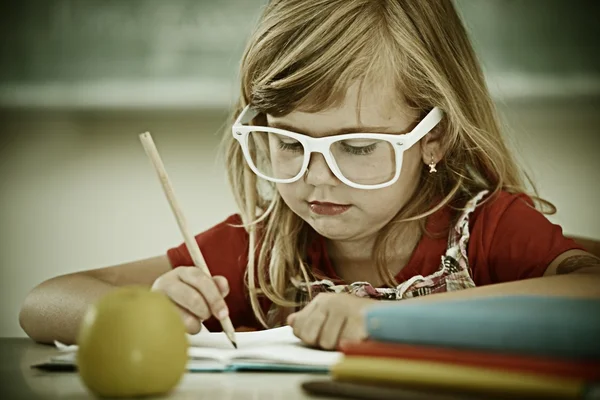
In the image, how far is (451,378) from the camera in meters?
0.72

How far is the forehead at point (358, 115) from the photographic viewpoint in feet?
4.23

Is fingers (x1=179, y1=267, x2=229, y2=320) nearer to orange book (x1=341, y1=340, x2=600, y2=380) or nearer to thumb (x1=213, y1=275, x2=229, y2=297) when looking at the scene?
thumb (x1=213, y1=275, x2=229, y2=297)

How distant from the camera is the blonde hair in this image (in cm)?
133

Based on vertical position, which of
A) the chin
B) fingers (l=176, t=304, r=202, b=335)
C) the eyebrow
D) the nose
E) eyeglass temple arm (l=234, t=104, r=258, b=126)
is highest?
eyeglass temple arm (l=234, t=104, r=258, b=126)

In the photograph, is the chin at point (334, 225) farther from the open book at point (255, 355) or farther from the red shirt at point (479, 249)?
the open book at point (255, 355)

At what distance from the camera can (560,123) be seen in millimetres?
3324

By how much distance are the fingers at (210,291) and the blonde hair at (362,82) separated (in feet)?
1.16

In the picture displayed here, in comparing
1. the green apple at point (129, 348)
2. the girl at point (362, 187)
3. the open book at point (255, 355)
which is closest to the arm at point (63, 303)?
the girl at point (362, 187)

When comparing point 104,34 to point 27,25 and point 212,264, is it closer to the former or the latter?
point 27,25

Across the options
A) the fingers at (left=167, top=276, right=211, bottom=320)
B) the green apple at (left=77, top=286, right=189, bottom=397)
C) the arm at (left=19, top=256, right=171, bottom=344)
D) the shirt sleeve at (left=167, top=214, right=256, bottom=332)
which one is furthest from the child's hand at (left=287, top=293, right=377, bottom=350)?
the shirt sleeve at (left=167, top=214, right=256, bottom=332)

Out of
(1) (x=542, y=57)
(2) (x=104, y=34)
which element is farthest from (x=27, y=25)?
(1) (x=542, y=57)

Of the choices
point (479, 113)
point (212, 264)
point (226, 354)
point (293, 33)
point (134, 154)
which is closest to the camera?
point (226, 354)

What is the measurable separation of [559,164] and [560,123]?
0.21 m

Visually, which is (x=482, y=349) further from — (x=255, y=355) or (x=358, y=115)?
(x=358, y=115)
